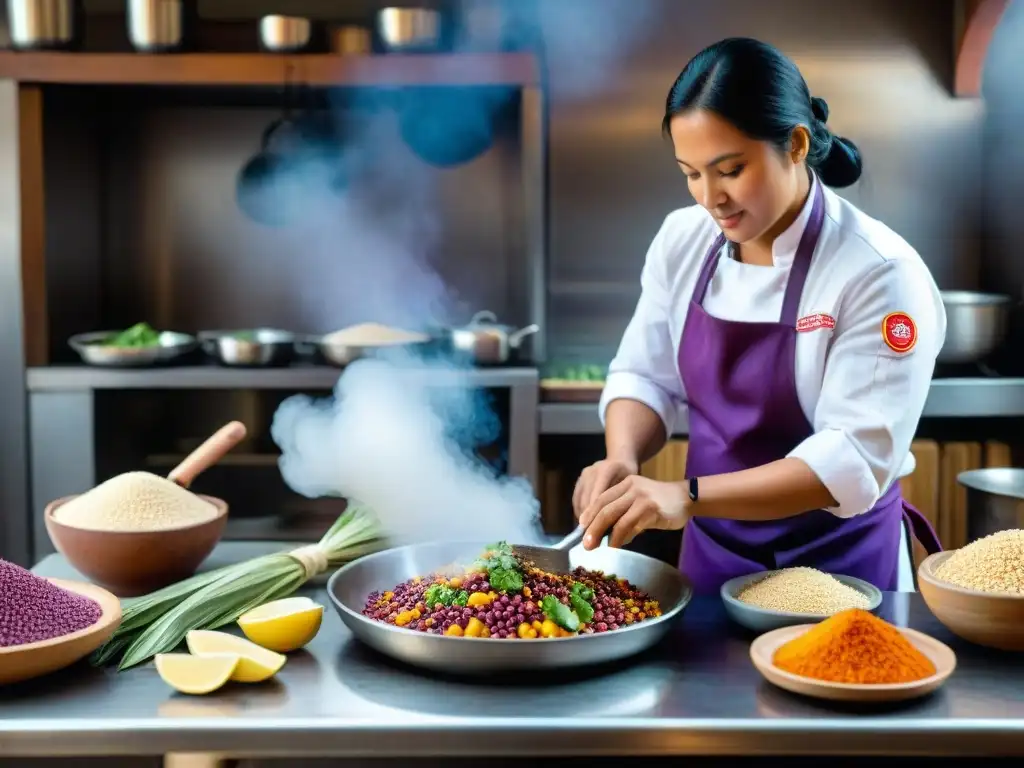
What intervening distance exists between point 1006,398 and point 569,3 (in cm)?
206

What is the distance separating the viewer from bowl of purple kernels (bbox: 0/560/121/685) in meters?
1.45

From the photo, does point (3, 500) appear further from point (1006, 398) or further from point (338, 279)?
point (1006, 398)

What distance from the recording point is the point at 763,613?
1629mm

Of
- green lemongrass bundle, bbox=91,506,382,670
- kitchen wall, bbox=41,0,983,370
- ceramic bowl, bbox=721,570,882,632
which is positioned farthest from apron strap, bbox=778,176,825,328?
kitchen wall, bbox=41,0,983,370

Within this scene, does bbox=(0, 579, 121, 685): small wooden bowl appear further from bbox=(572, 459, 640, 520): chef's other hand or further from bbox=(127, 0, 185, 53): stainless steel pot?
bbox=(127, 0, 185, 53): stainless steel pot

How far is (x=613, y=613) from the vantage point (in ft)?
5.24

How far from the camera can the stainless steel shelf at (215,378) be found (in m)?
3.57

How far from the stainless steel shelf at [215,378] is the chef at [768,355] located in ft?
3.93

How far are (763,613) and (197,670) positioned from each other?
80 centimetres

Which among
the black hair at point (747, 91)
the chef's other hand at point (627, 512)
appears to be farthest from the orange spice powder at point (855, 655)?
the black hair at point (747, 91)

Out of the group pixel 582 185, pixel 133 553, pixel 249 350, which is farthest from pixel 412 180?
pixel 133 553

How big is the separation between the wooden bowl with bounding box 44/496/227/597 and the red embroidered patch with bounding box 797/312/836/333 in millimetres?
1119

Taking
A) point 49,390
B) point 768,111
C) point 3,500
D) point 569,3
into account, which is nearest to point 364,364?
point 49,390

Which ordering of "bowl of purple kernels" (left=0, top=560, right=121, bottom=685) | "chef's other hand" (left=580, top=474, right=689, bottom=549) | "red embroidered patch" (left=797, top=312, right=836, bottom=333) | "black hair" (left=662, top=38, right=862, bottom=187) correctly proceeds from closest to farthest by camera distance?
1. "bowl of purple kernels" (left=0, top=560, right=121, bottom=685)
2. "chef's other hand" (left=580, top=474, right=689, bottom=549)
3. "black hair" (left=662, top=38, right=862, bottom=187)
4. "red embroidered patch" (left=797, top=312, right=836, bottom=333)
